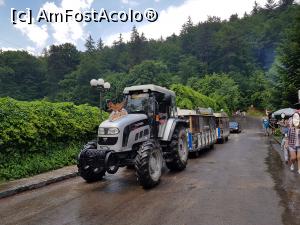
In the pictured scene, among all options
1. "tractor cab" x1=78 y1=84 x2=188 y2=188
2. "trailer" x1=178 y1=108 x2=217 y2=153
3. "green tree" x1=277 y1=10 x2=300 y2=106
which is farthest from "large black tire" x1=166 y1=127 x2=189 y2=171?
"green tree" x1=277 y1=10 x2=300 y2=106

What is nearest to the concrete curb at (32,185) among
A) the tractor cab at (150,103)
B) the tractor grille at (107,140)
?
the tractor grille at (107,140)

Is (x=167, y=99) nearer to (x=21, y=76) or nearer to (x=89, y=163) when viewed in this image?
(x=89, y=163)

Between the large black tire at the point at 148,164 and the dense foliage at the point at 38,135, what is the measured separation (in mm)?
4541

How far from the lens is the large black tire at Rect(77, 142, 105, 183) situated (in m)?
8.57

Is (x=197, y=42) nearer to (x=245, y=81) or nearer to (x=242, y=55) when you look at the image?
(x=242, y=55)

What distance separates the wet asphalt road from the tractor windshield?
7.46ft

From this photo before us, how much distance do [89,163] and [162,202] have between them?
262cm

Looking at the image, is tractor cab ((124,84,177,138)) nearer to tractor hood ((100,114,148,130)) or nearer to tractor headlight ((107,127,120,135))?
tractor hood ((100,114,148,130))

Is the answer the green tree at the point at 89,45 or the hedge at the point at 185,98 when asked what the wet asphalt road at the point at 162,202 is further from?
the green tree at the point at 89,45

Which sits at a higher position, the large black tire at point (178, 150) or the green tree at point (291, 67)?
the green tree at point (291, 67)

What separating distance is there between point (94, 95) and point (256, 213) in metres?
86.5

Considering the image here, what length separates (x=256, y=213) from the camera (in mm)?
6262

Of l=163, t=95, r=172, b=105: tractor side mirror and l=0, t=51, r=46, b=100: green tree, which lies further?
l=0, t=51, r=46, b=100: green tree

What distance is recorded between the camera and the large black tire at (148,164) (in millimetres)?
8281
